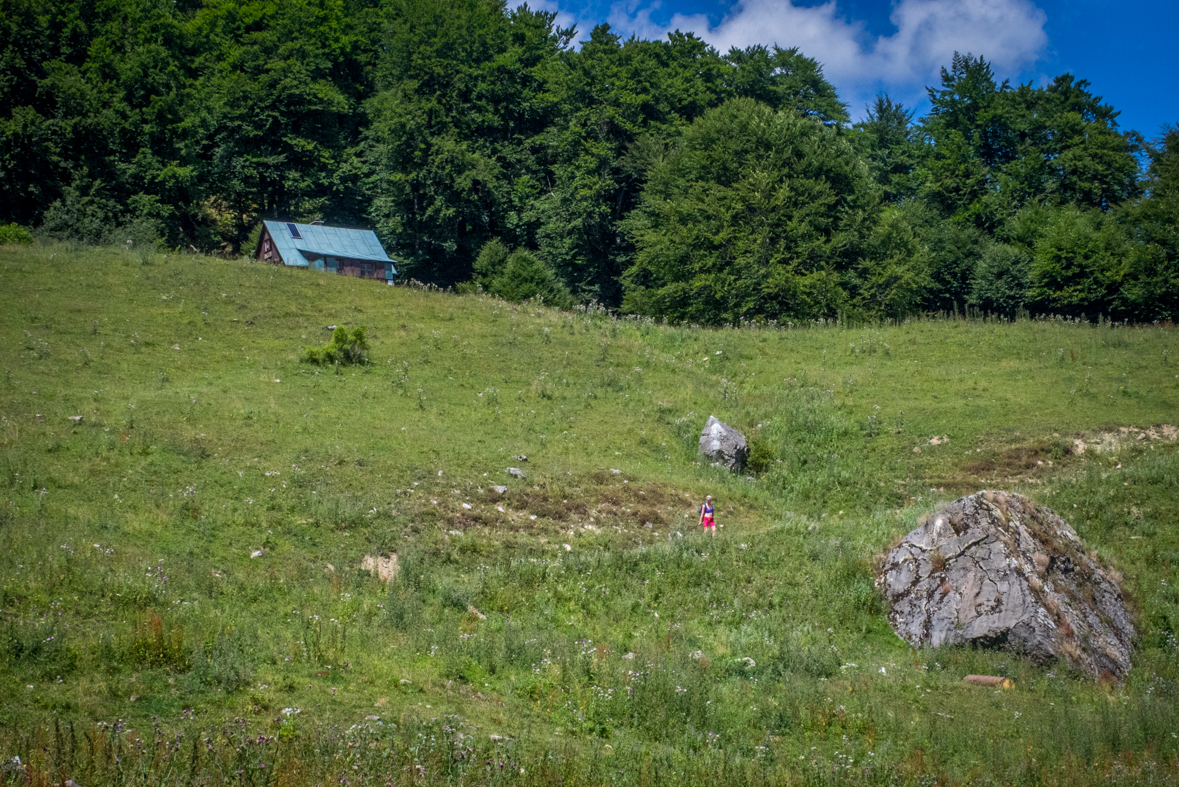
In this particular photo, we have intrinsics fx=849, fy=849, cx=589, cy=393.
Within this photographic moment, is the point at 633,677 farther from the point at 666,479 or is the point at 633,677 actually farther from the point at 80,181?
the point at 80,181

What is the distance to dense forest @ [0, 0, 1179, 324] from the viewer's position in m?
51.0

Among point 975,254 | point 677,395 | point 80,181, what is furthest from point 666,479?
point 975,254

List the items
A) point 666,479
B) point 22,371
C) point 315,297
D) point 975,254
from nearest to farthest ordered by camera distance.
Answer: point 22,371
point 666,479
point 315,297
point 975,254

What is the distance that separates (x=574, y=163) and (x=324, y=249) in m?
21.2

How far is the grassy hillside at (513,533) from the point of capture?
9.06 metres

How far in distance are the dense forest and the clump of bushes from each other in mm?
22562

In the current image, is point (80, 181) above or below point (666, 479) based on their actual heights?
above

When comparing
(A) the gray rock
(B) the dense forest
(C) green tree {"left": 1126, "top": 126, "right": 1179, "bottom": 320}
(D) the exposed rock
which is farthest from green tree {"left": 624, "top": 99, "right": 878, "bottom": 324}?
(D) the exposed rock

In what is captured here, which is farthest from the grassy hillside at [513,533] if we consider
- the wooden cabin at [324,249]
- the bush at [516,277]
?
the bush at [516,277]

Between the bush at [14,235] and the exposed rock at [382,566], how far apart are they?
2938cm

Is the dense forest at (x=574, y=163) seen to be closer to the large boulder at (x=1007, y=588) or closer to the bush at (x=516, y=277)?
the bush at (x=516, y=277)

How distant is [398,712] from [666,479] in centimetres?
1540

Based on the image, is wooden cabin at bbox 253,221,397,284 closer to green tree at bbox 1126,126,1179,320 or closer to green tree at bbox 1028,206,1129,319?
green tree at bbox 1028,206,1129,319

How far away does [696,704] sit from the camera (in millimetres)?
10516
